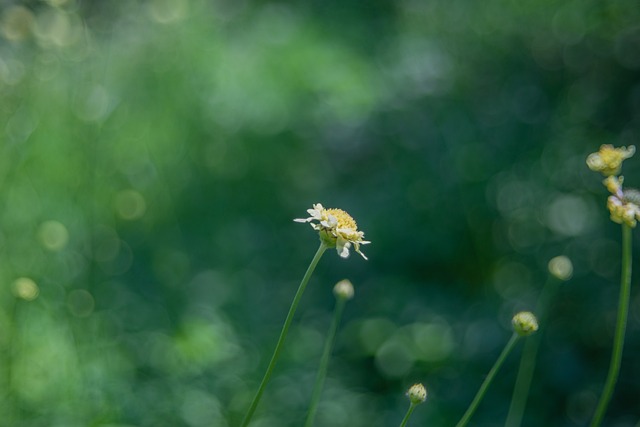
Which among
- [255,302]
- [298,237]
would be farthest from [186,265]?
[298,237]

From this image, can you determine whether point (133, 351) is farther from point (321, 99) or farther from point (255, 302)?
point (321, 99)

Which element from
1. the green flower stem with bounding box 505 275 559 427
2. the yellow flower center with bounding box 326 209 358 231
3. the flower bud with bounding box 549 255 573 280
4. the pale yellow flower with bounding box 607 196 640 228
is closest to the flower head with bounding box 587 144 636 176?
the pale yellow flower with bounding box 607 196 640 228

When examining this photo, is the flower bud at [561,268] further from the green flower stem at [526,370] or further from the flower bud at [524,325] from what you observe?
the green flower stem at [526,370]

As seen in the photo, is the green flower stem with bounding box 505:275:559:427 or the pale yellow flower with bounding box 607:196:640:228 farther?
the green flower stem with bounding box 505:275:559:427

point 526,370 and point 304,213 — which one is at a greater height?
point 304,213

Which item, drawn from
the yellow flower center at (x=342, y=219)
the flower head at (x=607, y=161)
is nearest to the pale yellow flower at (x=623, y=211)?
the flower head at (x=607, y=161)

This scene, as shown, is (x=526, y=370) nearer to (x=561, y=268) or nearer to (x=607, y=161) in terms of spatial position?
(x=561, y=268)

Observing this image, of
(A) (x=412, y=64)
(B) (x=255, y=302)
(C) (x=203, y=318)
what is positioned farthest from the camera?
(A) (x=412, y=64)

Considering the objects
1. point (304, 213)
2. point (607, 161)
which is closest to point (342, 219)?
point (607, 161)

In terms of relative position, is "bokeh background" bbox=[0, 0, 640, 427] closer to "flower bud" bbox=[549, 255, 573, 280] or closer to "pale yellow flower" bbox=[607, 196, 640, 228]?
"flower bud" bbox=[549, 255, 573, 280]
